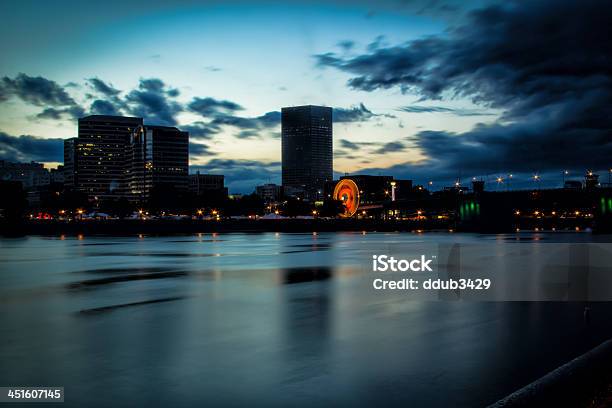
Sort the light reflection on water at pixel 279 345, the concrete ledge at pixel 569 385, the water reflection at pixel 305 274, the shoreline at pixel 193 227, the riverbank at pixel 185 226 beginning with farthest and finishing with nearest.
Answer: the riverbank at pixel 185 226, the shoreline at pixel 193 227, the water reflection at pixel 305 274, the light reflection on water at pixel 279 345, the concrete ledge at pixel 569 385

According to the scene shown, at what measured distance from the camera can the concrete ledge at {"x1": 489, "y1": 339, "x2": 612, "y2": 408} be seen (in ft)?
20.3

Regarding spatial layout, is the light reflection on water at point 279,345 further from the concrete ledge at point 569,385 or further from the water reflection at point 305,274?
the water reflection at point 305,274

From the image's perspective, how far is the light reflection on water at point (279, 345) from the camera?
11281mm

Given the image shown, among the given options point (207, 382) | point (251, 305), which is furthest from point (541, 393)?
point (251, 305)

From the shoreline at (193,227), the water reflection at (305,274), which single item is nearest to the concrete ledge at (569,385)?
the water reflection at (305,274)

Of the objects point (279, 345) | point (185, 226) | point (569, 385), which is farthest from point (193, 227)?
point (569, 385)

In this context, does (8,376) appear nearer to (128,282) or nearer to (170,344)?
(170,344)

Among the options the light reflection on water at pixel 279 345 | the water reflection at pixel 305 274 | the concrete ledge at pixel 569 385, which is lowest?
the water reflection at pixel 305 274

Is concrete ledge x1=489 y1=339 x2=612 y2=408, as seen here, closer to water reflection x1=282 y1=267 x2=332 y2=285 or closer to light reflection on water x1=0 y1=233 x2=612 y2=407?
light reflection on water x1=0 y1=233 x2=612 y2=407

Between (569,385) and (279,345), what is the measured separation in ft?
32.0

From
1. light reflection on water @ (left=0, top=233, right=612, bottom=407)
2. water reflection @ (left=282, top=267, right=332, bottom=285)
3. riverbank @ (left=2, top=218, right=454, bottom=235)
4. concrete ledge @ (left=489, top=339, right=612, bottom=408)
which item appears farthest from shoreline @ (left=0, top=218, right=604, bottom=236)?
concrete ledge @ (left=489, top=339, right=612, bottom=408)

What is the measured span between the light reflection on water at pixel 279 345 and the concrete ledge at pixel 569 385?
2.90 metres

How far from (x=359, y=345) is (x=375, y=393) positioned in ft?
14.6

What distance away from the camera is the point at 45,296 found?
27141mm
